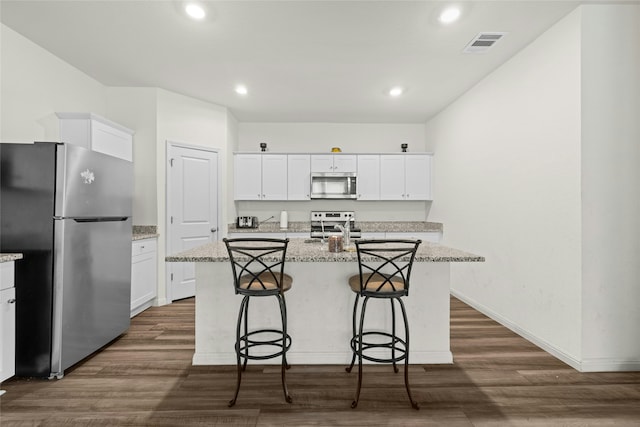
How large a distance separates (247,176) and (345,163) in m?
1.63

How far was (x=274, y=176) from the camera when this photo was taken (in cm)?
518

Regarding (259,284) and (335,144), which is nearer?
(259,284)

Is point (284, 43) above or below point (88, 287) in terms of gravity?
above

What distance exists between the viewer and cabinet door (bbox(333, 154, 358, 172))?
5.23m

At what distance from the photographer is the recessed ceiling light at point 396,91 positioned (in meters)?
3.91

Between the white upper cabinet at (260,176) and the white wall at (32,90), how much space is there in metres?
2.19

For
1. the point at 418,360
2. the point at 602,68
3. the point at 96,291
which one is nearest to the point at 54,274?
the point at 96,291

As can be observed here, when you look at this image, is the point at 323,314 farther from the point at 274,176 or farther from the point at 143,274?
the point at 274,176

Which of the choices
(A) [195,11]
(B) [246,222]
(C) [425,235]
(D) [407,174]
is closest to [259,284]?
(A) [195,11]

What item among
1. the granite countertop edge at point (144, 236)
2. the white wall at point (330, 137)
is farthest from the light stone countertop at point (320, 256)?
the white wall at point (330, 137)

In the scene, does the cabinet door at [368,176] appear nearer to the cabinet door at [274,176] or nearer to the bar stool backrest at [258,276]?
the cabinet door at [274,176]

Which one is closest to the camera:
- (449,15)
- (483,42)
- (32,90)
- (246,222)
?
(449,15)

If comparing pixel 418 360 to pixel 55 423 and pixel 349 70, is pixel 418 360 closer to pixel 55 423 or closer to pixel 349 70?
pixel 55 423

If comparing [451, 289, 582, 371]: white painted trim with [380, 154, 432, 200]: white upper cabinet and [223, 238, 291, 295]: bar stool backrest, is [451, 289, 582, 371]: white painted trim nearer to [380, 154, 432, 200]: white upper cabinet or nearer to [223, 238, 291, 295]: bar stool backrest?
[380, 154, 432, 200]: white upper cabinet
